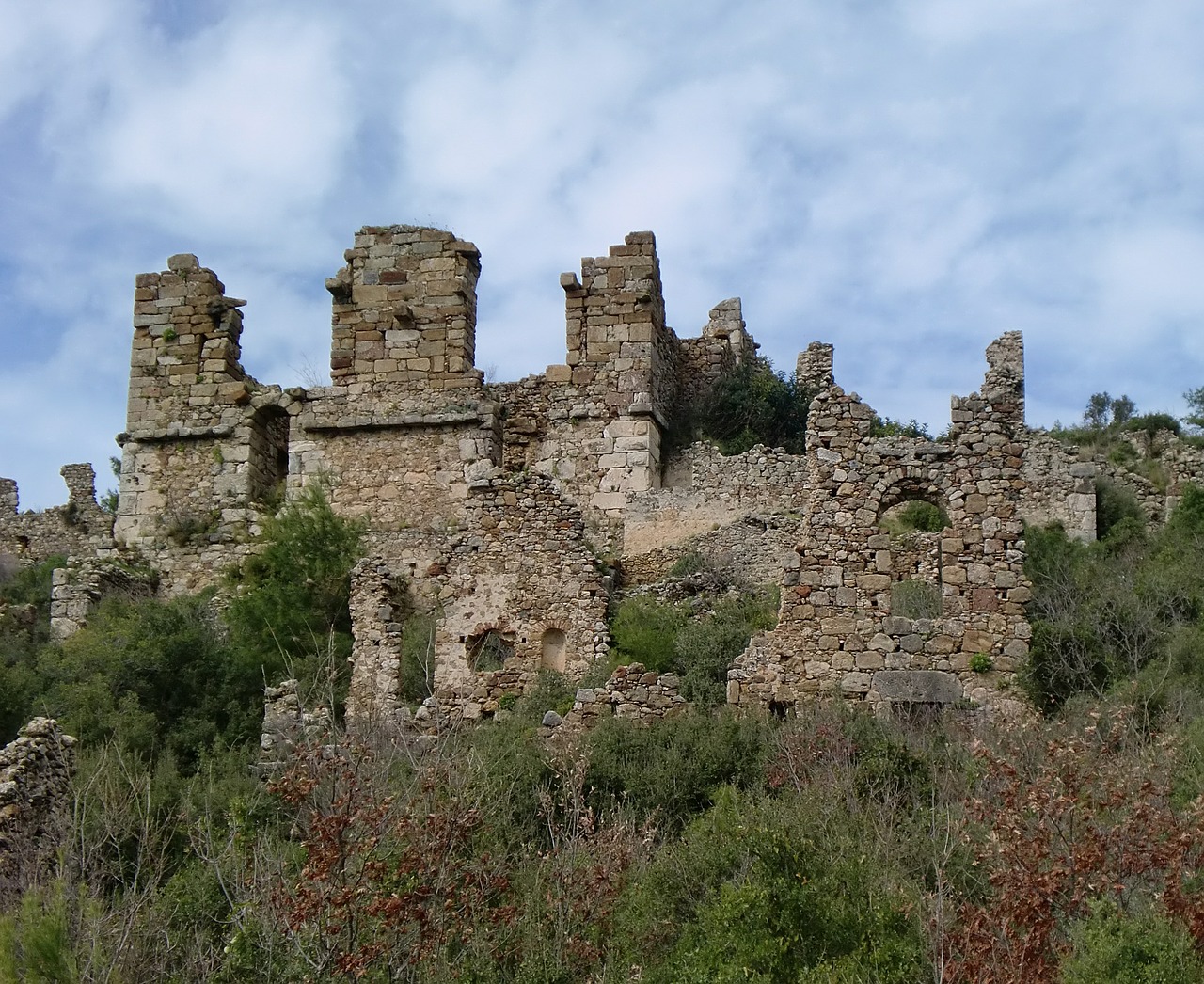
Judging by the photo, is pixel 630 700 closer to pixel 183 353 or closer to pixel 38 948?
pixel 38 948

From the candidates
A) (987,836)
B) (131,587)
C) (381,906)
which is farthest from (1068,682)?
(131,587)

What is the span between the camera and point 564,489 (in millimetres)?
21406

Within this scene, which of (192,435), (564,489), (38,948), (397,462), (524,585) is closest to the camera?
(38,948)

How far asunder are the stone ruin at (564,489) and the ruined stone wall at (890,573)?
2cm

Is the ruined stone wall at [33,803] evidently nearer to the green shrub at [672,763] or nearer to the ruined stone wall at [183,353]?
the green shrub at [672,763]

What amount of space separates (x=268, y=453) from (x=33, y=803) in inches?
438

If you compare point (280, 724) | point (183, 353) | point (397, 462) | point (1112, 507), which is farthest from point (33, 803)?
point (1112, 507)

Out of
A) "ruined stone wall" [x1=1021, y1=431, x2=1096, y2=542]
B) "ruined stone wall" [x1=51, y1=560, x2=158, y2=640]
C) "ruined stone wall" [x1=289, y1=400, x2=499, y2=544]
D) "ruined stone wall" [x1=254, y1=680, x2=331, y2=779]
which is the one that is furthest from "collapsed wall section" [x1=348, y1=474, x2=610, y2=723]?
"ruined stone wall" [x1=1021, y1=431, x2=1096, y2=542]

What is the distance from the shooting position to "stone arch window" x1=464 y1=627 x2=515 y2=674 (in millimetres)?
17594

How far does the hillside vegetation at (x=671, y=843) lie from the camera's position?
927cm

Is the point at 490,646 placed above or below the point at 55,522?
below

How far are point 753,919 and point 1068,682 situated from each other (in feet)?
21.2

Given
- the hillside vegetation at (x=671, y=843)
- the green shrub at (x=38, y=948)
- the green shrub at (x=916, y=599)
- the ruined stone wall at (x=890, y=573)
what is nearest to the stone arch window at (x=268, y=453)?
the hillside vegetation at (x=671, y=843)

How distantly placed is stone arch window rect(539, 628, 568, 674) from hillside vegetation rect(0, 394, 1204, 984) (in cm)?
71
